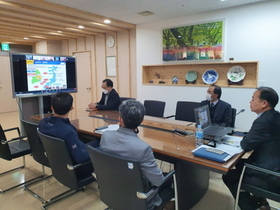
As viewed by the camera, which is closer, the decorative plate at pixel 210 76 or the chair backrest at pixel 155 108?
the chair backrest at pixel 155 108

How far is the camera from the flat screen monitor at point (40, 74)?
345cm

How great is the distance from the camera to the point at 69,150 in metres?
1.90

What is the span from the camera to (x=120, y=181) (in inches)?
57.7

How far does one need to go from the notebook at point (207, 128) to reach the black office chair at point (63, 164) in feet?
3.78

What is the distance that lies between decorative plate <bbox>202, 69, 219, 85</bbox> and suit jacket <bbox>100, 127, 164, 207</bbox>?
327 cm

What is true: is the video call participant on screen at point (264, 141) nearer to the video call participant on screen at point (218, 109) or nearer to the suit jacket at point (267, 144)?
the suit jacket at point (267, 144)

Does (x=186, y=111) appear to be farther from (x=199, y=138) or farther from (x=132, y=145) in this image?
(x=132, y=145)

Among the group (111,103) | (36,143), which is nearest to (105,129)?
(36,143)

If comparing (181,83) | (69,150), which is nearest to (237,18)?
(181,83)

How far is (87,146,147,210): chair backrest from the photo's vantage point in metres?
1.38

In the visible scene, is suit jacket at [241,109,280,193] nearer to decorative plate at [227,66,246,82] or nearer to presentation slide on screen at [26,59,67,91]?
decorative plate at [227,66,246,82]

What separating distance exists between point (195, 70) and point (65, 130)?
3412mm

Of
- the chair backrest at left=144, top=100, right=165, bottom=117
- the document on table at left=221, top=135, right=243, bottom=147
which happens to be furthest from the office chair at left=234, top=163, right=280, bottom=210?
the chair backrest at left=144, top=100, right=165, bottom=117

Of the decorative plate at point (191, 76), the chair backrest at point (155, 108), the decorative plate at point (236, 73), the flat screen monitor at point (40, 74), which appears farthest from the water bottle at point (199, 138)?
the flat screen monitor at point (40, 74)
